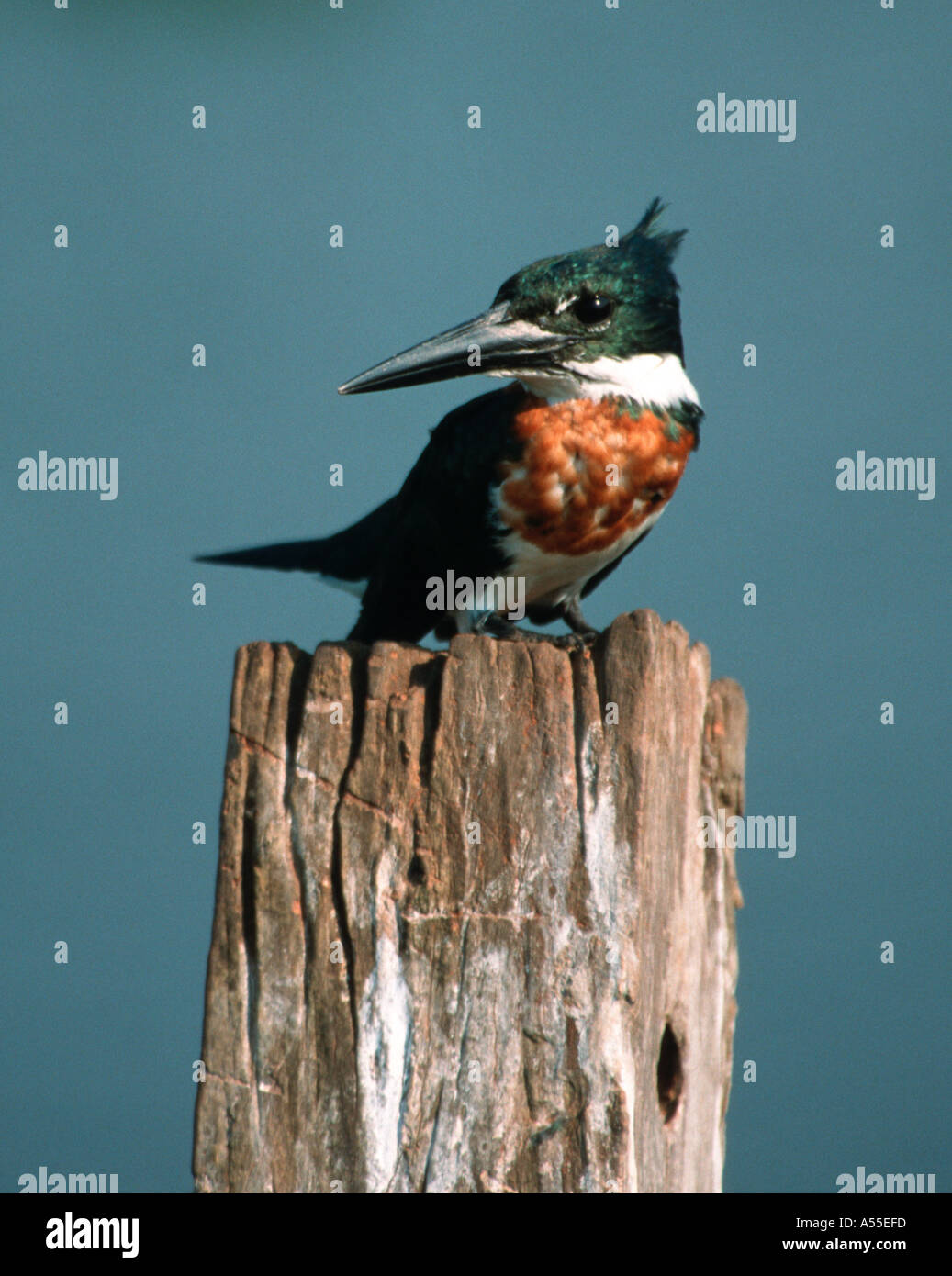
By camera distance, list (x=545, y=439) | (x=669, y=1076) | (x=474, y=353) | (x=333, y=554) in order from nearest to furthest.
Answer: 1. (x=669, y=1076)
2. (x=474, y=353)
3. (x=545, y=439)
4. (x=333, y=554)

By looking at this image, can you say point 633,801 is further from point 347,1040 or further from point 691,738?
point 347,1040

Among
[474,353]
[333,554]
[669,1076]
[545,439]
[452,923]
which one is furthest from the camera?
[333,554]

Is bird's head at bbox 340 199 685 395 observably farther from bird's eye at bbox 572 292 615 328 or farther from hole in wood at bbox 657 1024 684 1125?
hole in wood at bbox 657 1024 684 1125

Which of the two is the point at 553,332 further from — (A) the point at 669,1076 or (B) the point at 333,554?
(A) the point at 669,1076

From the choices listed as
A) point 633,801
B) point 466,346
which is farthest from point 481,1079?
point 466,346

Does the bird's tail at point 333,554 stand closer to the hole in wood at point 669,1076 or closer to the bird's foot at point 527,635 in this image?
the bird's foot at point 527,635

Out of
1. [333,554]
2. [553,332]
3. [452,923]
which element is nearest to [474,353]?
[553,332]

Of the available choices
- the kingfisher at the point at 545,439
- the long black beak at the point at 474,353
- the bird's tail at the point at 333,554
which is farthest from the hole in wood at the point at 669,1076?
the bird's tail at the point at 333,554
